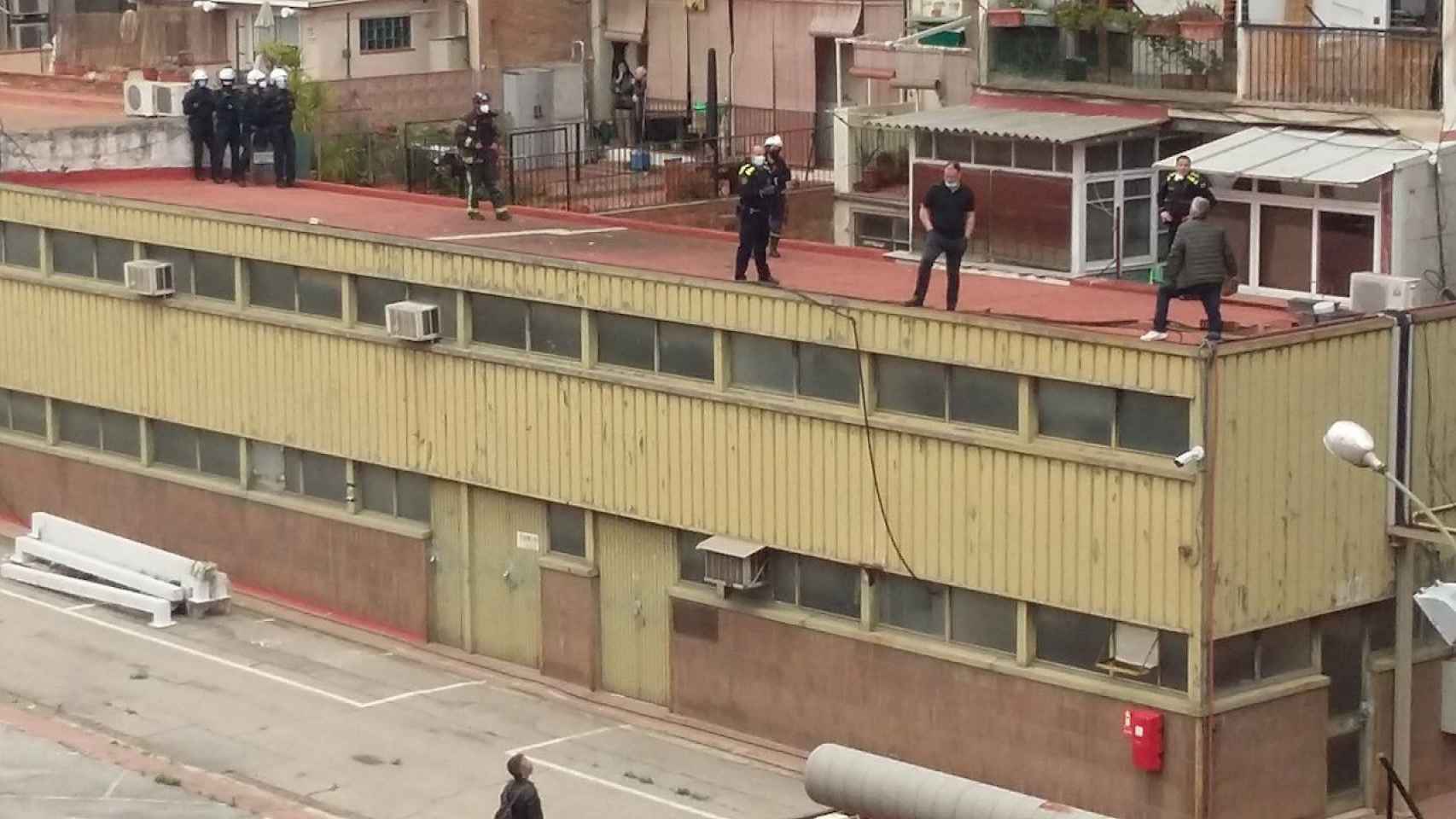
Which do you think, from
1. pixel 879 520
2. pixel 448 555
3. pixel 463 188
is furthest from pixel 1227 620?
pixel 463 188

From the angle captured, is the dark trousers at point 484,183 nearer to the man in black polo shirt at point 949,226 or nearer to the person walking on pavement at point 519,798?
the man in black polo shirt at point 949,226

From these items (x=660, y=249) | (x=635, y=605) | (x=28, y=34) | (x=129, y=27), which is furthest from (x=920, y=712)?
(x=28, y=34)

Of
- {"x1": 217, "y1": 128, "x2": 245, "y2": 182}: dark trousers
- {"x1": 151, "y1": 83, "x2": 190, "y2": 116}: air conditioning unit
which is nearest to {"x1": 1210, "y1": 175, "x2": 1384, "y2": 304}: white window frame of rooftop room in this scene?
{"x1": 217, "y1": 128, "x2": 245, "y2": 182}: dark trousers

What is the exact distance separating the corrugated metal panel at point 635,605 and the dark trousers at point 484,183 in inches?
253

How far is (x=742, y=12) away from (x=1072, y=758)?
24302mm

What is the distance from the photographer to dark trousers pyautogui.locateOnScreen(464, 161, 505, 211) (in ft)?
122

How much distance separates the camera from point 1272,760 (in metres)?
27.2

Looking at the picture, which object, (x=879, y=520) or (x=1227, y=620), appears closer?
(x=1227, y=620)

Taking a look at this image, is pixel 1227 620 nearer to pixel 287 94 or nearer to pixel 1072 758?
pixel 1072 758

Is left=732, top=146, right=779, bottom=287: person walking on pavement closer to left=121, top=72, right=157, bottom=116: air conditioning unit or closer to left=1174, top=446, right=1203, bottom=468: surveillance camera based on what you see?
left=1174, top=446, right=1203, bottom=468: surveillance camera

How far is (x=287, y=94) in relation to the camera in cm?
4031

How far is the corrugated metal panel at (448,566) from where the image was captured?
3388 centimetres

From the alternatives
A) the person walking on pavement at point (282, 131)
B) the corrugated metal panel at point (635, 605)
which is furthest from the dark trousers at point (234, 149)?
the corrugated metal panel at point (635, 605)

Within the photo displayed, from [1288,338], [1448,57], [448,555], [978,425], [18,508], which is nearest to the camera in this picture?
[1288,338]
